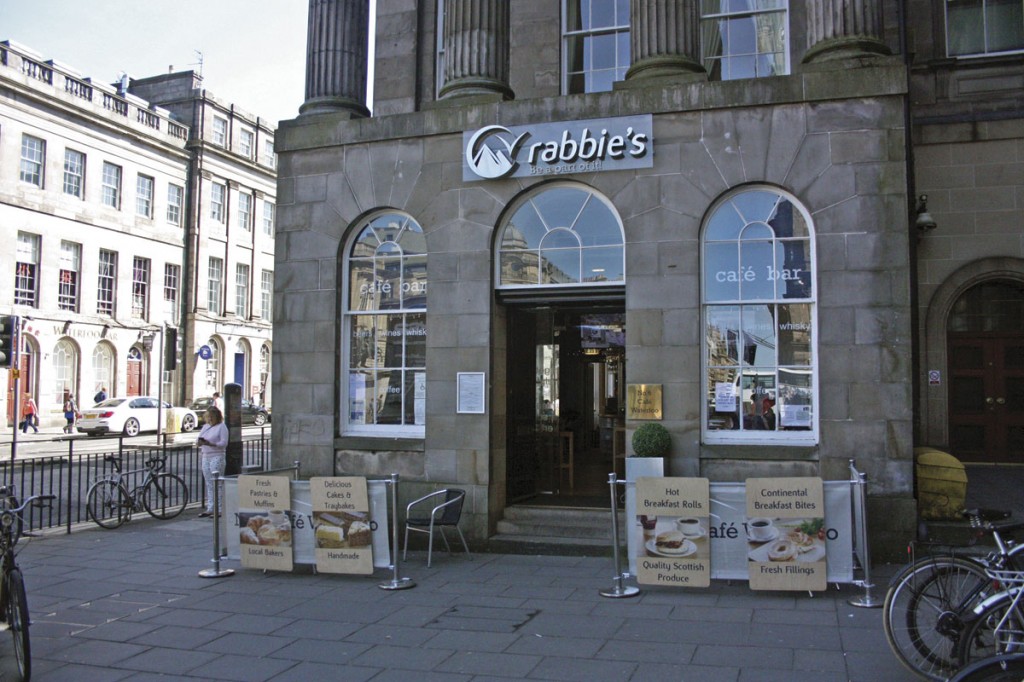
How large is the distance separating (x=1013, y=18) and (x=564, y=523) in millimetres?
12355

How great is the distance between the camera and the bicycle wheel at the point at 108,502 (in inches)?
528

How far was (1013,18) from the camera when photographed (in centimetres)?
1493

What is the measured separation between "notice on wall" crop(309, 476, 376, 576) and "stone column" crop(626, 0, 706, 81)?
6701 mm

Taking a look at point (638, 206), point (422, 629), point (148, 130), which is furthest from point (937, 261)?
point (148, 130)

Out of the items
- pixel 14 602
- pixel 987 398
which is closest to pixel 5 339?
pixel 14 602

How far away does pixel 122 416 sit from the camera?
3438 cm

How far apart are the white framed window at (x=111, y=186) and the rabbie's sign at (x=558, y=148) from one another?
36.2 metres

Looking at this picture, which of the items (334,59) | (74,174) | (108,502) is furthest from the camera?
(74,174)

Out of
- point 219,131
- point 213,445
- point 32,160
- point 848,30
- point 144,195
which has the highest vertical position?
point 219,131

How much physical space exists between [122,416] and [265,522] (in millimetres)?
27950

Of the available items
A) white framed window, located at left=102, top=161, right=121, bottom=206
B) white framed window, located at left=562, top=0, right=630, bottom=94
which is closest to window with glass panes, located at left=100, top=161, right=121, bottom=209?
white framed window, located at left=102, top=161, right=121, bottom=206

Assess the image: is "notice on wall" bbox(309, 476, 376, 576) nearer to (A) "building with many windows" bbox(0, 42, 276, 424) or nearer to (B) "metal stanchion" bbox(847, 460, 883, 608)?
(B) "metal stanchion" bbox(847, 460, 883, 608)

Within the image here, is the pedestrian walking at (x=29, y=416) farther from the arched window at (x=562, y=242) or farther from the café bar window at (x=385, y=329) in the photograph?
the arched window at (x=562, y=242)

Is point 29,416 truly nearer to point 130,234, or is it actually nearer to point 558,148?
point 130,234
